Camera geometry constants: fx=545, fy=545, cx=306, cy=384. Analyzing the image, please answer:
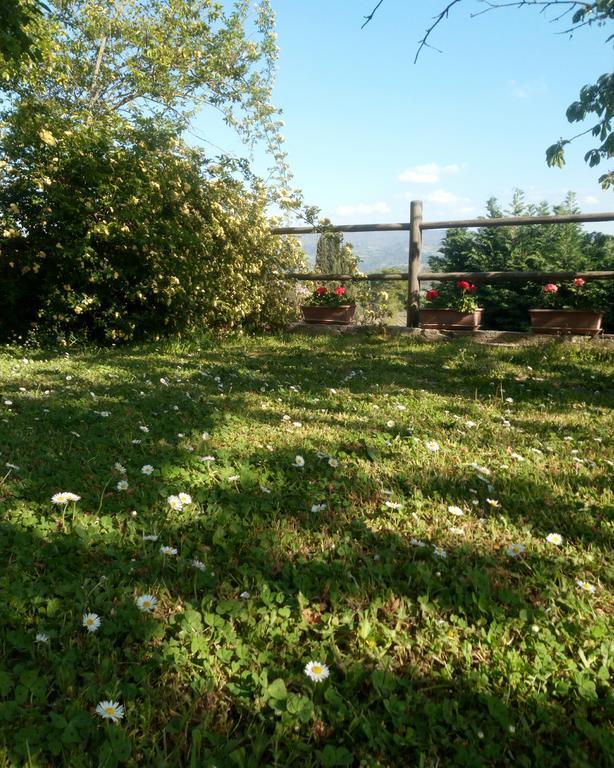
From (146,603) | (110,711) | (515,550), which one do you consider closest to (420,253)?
(515,550)

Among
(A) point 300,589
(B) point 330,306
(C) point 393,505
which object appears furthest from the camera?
(B) point 330,306

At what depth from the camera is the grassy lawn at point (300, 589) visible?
53.6 inches

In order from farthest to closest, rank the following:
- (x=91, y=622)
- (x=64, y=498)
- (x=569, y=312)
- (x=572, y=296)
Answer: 1. (x=572, y=296)
2. (x=569, y=312)
3. (x=64, y=498)
4. (x=91, y=622)

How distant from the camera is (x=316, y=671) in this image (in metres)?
1.54

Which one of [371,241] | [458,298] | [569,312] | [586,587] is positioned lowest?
[586,587]

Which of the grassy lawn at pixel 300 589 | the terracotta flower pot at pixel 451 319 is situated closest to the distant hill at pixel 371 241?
→ the terracotta flower pot at pixel 451 319

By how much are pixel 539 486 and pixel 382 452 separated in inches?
35.4

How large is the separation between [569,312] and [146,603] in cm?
782

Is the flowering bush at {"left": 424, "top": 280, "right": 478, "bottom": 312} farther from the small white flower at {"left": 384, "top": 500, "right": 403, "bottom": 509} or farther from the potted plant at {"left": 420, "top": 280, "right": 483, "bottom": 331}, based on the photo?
the small white flower at {"left": 384, "top": 500, "right": 403, "bottom": 509}

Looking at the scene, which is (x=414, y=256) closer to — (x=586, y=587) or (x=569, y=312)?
(x=569, y=312)

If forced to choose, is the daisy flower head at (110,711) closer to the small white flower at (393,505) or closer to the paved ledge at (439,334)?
the small white flower at (393,505)

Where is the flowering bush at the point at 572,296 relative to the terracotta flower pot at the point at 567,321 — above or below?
above

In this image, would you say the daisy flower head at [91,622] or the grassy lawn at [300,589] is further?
the daisy flower head at [91,622]

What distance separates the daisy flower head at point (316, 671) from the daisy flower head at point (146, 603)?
0.54 meters
